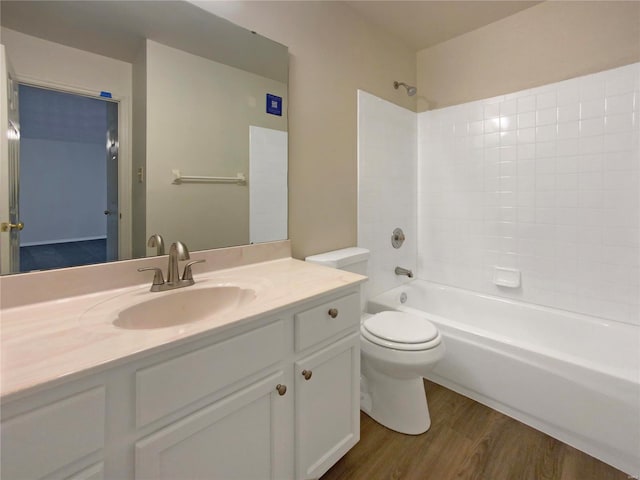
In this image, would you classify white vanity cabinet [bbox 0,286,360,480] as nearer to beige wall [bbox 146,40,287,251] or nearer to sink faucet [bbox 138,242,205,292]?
sink faucet [bbox 138,242,205,292]

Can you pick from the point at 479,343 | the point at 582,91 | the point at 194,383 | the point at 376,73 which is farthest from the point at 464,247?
the point at 194,383

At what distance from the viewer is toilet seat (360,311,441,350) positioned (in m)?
1.47

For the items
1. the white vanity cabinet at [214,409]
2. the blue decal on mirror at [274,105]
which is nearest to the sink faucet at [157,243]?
the white vanity cabinet at [214,409]

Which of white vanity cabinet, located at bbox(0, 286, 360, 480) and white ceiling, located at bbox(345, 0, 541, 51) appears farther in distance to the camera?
white ceiling, located at bbox(345, 0, 541, 51)

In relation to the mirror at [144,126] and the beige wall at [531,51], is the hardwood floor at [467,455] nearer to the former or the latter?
the mirror at [144,126]

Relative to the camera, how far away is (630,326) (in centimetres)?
174

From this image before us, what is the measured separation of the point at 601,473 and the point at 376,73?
2395 millimetres

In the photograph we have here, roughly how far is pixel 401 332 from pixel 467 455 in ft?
1.91

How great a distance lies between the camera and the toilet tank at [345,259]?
1690 mm

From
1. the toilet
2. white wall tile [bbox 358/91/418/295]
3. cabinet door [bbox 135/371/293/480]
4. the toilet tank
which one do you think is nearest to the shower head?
white wall tile [bbox 358/91/418/295]

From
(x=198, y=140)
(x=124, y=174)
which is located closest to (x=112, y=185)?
(x=124, y=174)

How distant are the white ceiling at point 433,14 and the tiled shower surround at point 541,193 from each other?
513 millimetres

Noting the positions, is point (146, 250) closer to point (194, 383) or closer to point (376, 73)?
point (194, 383)

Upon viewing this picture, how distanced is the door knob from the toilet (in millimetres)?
1143
